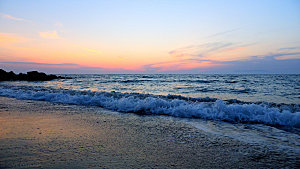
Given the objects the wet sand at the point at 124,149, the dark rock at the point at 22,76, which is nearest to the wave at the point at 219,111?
the wet sand at the point at 124,149

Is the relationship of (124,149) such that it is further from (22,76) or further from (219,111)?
(22,76)

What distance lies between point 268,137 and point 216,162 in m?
1.87

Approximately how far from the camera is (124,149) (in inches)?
116

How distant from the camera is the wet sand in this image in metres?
2.46

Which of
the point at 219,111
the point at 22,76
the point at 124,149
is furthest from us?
the point at 22,76

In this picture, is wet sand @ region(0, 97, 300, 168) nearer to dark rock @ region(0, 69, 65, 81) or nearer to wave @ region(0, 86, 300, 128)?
wave @ region(0, 86, 300, 128)

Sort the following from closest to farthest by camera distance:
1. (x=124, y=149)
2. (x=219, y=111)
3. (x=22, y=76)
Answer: (x=124, y=149)
(x=219, y=111)
(x=22, y=76)

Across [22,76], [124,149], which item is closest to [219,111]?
[124,149]

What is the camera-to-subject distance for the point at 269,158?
2.69 m

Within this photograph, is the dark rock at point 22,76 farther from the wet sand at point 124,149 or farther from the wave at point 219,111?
the wet sand at point 124,149

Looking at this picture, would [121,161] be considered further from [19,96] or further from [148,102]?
[19,96]

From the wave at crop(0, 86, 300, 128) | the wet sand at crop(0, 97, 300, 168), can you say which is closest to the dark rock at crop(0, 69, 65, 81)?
the wave at crop(0, 86, 300, 128)

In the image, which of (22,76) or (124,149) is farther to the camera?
(22,76)

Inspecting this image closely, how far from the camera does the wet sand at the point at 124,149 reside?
2461 millimetres
